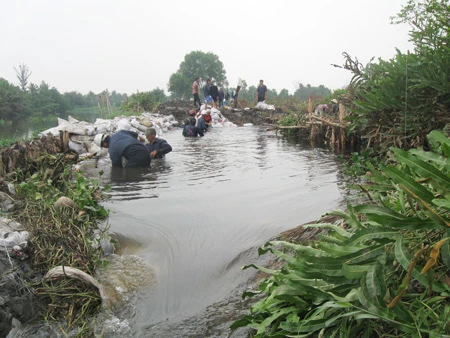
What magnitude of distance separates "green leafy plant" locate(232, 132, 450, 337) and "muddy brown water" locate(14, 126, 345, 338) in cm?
56

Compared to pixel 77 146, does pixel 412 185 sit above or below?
above

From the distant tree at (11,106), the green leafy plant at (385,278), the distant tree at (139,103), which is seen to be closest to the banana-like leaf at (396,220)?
the green leafy plant at (385,278)

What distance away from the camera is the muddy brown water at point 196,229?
7.64 feet

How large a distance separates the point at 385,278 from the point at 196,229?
2.39 metres

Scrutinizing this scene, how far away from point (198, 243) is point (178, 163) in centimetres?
419

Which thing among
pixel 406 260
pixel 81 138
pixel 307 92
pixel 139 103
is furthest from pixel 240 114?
pixel 307 92

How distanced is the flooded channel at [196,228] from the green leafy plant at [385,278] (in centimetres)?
55

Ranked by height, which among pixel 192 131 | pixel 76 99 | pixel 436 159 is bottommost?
pixel 192 131

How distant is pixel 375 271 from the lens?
4.49 ft

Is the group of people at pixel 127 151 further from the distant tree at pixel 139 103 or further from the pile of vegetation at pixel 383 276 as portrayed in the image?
the distant tree at pixel 139 103

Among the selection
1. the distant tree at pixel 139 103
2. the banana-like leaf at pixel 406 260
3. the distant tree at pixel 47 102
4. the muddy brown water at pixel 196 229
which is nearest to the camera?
the banana-like leaf at pixel 406 260

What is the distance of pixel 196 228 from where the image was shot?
12.0 ft

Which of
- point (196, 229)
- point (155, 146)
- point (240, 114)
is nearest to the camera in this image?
point (196, 229)

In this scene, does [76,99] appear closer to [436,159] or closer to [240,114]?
[240,114]
